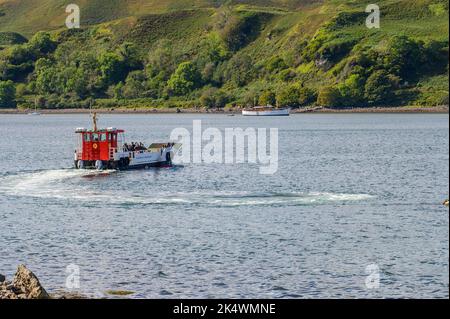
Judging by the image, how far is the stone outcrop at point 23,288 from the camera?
35094mm

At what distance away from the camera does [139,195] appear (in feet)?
248

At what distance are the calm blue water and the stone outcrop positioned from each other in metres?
4.68

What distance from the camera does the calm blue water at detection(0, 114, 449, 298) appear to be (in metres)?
42.7

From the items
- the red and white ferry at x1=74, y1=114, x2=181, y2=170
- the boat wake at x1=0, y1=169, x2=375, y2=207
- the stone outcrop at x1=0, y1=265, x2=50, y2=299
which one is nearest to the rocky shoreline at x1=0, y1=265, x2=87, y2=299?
the stone outcrop at x1=0, y1=265, x2=50, y2=299

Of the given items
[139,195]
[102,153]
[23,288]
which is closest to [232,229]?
[139,195]

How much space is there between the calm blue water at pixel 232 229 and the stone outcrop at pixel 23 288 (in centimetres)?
468

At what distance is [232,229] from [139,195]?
19.7m

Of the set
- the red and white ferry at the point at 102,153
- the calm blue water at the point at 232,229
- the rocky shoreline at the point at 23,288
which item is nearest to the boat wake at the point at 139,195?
the calm blue water at the point at 232,229

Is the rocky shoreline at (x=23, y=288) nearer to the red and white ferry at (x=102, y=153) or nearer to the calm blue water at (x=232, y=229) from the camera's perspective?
the calm blue water at (x=232, y=229)

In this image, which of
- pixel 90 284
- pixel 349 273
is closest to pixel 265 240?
pixel 349 273

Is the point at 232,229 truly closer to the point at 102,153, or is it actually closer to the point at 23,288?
the point at 23,288

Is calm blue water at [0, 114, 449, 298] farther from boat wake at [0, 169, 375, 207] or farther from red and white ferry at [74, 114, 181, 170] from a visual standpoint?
red and white ferry at [74, 114, 181, 170]

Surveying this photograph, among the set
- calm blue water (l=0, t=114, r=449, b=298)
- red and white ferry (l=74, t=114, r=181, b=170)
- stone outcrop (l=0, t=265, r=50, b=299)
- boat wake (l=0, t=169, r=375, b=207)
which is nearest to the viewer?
stone outcrop (l=0, t=265, r=50, b=299)
